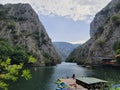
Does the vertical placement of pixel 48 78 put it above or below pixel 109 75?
below

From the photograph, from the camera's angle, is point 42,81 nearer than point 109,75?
Yes

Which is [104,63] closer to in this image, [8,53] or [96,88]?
[8,53]

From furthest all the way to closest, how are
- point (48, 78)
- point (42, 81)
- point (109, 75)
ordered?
point (109, 75), point (48, 78), point (42, 81)

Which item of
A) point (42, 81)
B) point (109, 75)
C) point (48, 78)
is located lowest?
point (42, 81)

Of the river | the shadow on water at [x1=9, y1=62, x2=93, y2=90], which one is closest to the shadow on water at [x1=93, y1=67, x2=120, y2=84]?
the river

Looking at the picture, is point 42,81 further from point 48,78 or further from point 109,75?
point 109,75

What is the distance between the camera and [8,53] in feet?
514

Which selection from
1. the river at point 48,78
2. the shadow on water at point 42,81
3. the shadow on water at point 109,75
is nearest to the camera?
the shadow on water at point 109,75

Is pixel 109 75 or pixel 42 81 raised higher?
pixel 109 75

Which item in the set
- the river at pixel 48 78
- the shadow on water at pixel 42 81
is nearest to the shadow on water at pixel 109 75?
the river at pixel 48 78

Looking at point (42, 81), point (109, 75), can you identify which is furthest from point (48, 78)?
point (109, 75)

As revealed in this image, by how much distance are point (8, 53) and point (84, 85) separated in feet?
322

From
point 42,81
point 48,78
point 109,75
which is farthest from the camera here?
point 109,75

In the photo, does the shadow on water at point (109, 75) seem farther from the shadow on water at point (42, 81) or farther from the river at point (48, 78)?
the shadow on water at point (42, 81)
